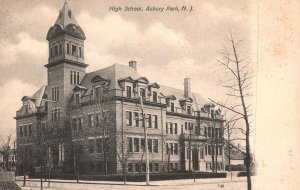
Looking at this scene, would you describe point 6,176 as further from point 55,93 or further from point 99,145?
point 55,93

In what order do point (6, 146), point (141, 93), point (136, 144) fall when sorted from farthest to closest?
point (141, 93), point (136, 144), point (6, 146)

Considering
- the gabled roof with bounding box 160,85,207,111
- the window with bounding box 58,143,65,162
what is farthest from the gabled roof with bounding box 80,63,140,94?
the gabled roof with bounding box 160,85,207,111

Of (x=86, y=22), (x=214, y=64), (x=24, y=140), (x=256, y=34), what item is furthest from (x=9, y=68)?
(x=24, y=140)

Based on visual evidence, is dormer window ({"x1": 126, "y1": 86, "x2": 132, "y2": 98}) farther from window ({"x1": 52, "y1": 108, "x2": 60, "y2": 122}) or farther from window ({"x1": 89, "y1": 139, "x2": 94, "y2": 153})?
window ({"x1": 52, "y1": 108, "x2": 60, "y2": 122})

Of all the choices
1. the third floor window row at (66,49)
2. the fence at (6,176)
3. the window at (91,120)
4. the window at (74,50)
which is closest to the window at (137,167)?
the window at (91,120)

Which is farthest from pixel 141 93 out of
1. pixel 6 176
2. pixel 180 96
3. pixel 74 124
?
pixel 6 176

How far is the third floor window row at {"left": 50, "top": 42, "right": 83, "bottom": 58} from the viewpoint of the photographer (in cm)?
2742

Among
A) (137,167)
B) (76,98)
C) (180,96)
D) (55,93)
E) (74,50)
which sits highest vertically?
(74,50)

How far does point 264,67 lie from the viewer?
424 inches

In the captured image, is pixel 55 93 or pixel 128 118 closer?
pixel 128 118

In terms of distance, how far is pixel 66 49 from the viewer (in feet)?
91.4

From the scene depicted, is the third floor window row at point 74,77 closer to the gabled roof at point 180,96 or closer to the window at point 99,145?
the window at point 99,145

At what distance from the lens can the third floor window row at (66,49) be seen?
27.4 metres

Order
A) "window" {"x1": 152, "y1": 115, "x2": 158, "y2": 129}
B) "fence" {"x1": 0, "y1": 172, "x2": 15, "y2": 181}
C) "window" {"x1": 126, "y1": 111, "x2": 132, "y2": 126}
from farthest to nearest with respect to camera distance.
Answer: "window" {"x1": 152, "y1": 115, "x2": 158, "y2": 129}, "window" {"x1": 126, "y1": 111, "x2": 132, "y2": 126}, "fence" {"x1": 0, "y1": 172, "x2": 15, "y2": 181}
